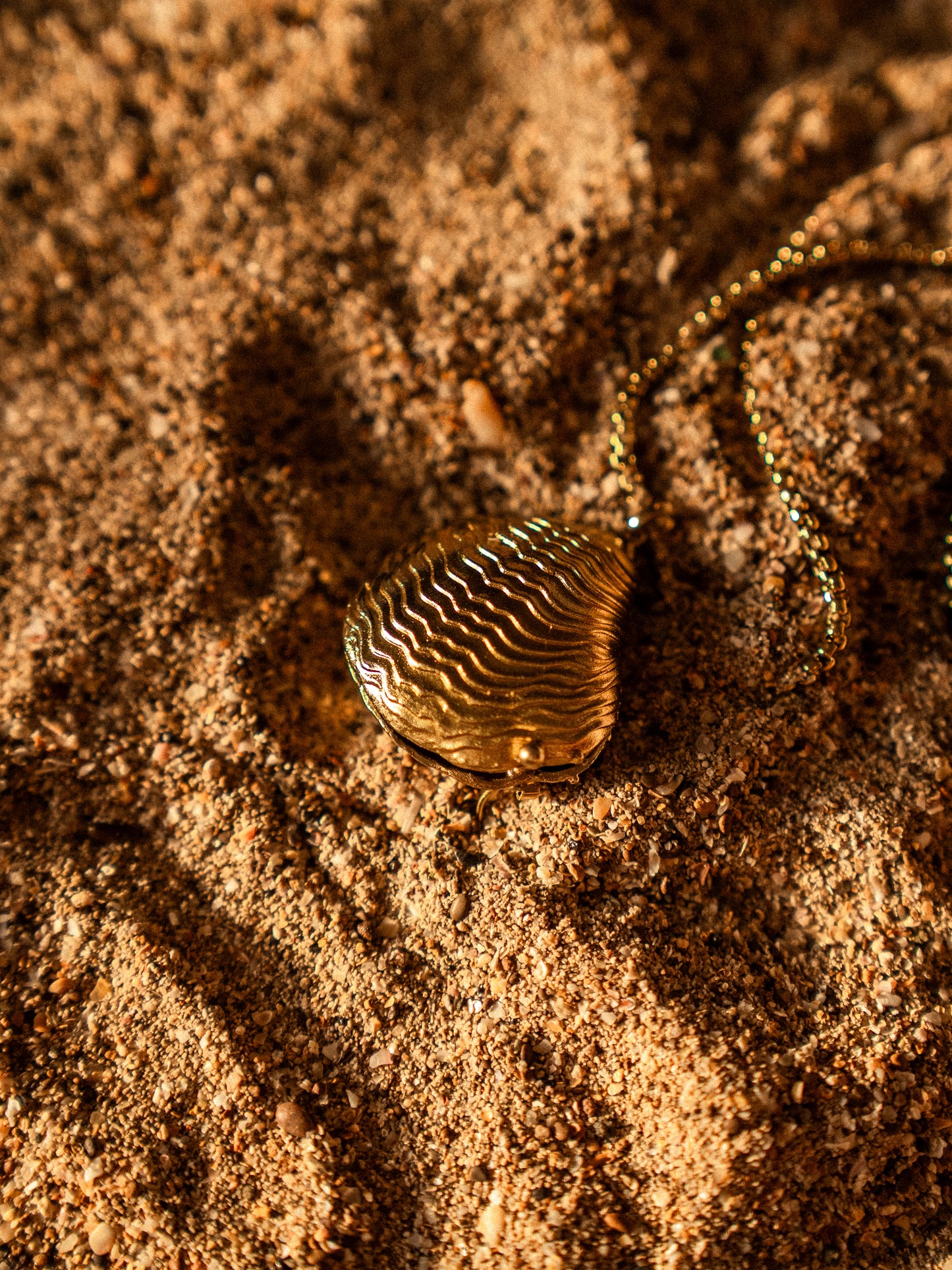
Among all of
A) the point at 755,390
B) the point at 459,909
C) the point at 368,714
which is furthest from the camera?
the point at 755,390

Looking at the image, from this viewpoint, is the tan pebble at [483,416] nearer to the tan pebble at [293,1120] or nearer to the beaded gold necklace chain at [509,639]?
the beaded gold necklace chain at [509,639]

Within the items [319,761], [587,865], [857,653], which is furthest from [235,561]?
[857,653]

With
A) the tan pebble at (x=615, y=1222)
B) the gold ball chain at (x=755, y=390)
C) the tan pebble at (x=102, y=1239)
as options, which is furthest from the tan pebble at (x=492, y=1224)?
the gold ball chain at (x=755, y=390)

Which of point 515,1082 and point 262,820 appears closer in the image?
point 515,1082

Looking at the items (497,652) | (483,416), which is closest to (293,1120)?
(497,652)

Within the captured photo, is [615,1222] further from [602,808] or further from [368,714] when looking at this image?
[368,714]

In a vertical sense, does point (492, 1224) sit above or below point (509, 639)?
below

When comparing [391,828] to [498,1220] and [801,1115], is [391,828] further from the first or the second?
[801,1115]
